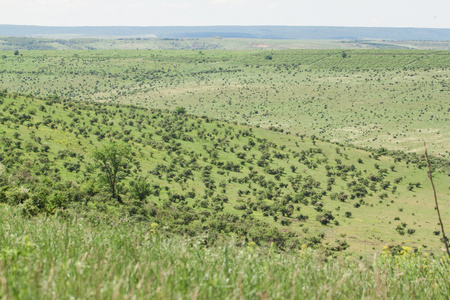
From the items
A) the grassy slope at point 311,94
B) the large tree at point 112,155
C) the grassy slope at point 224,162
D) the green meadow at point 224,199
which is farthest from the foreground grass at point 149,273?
the grassy slope at point 311,94

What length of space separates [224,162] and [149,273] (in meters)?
68.8

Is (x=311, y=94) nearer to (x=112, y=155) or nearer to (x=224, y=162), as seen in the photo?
(x=224, y=162)

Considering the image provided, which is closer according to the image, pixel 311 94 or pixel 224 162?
pixel 224 162

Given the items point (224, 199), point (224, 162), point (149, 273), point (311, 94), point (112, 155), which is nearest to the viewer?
point (149, 273)

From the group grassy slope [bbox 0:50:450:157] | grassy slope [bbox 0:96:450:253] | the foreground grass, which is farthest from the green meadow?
grassy slope [bbox 0:50:450:157]

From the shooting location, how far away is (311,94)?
16162cm

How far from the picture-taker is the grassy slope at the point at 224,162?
1844 inches

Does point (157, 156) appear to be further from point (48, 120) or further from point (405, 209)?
point (405, 209)

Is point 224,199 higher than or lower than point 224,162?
higher

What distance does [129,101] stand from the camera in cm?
15725

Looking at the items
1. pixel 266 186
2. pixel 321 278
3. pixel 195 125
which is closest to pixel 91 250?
pixel 321 278

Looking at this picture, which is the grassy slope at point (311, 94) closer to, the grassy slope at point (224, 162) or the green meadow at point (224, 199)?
the green meadow at point (224, 199)

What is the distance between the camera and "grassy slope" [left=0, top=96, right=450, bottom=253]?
46844mm

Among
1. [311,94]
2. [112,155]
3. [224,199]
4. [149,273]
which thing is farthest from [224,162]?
[311,94]
